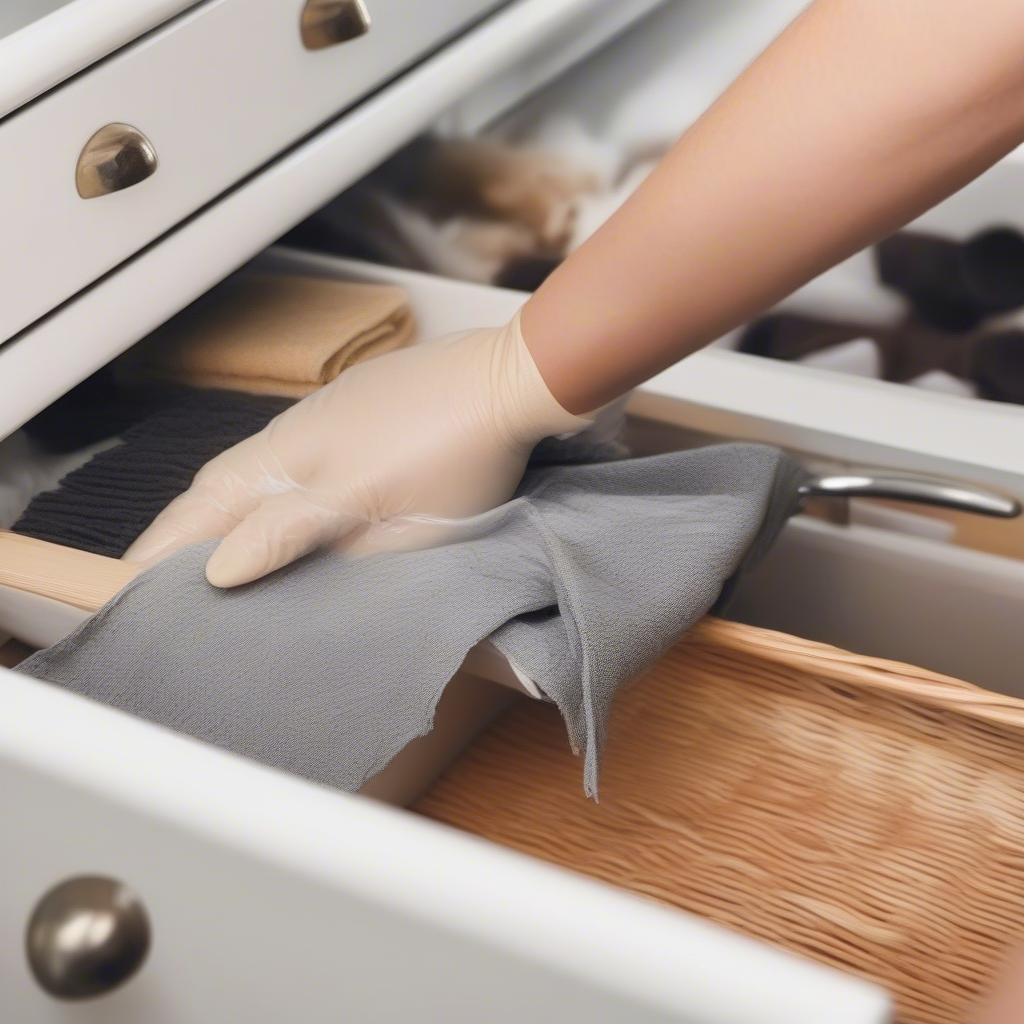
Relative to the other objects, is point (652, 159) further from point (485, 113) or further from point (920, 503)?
point (920, 503)

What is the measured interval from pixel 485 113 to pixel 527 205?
0.14 meters

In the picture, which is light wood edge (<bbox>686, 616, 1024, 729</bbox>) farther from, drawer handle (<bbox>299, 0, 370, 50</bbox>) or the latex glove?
drawer handle (<bbox>299, 0, 370, 50</bbox>)

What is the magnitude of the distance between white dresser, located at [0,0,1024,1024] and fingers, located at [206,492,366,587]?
0.44 feet

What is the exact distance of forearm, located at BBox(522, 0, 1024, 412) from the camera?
1.72 feet

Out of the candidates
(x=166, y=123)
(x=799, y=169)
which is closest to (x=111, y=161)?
(x=166, y=123)

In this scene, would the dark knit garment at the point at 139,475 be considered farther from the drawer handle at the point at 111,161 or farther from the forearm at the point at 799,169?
the forearm at the point at 799,169

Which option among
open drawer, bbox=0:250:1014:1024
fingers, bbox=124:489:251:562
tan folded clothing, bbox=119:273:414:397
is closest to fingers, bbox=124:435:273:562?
fingers, bbox=124:489:251:562

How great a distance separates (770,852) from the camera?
2.15 ft

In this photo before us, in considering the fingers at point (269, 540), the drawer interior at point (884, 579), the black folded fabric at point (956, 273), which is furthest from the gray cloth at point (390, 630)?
the black folded fabric at point (956, 273)

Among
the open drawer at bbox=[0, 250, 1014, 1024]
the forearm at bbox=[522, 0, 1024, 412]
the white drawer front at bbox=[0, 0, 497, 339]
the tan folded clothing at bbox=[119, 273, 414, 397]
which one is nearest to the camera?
the open drawer at bbox=[0, 250, 1014, 1024]

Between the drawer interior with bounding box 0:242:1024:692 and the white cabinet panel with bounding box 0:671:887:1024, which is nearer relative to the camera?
the white cabinet panel with bounding box 0:671:887:1024

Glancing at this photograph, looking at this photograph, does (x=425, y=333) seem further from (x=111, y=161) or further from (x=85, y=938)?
(x=85, y=938)

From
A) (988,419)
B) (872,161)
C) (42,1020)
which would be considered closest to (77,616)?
(42,1020)

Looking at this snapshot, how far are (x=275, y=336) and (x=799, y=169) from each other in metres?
0.41
